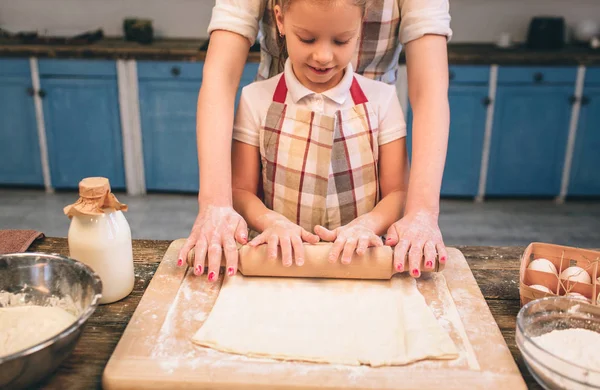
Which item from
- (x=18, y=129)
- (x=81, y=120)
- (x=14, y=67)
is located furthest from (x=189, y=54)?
(x=18, y=129)

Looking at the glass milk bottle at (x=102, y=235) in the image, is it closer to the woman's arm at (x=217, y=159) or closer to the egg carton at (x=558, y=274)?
the woman's arm at (x=217, y=159)

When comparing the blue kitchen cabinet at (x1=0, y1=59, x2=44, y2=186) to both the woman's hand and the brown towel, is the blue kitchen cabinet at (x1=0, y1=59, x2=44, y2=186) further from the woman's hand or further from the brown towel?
the woman's hand

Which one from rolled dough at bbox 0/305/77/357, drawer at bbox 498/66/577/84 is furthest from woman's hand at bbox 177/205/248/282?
drawer at bbox 498/66/577/84

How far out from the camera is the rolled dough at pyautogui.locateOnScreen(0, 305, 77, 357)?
76 cm

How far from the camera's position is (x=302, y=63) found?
43.5 inches

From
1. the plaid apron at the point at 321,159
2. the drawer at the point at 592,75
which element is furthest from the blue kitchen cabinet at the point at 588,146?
the plaid apron at the point at 321,159

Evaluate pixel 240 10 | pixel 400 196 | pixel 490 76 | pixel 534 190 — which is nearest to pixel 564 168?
pixel 534 190

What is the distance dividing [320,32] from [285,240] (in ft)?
1.26

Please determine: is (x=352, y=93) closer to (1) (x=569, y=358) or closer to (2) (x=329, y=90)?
(2) (x=329, y=90)

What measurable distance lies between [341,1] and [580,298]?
2.06ft

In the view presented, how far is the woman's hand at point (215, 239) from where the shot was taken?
37.9 inches

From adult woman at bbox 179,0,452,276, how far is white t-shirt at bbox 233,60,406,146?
51 millimetres

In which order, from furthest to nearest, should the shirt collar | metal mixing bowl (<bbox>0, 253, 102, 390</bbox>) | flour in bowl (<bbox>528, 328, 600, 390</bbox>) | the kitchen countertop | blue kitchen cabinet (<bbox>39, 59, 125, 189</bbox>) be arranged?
1. blue kitchen cabinet (<bbox>39, 59, 125, 189</bbox>)
2. the kitchen countertop
3. the shirt collar
4. metal mixing bowl (<bbox>0, 253, 102, 390</bbox>)
5. flour in bowl (<bbox>528, 328, 600, 390</bbox>)

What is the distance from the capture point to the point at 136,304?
92cm
